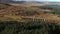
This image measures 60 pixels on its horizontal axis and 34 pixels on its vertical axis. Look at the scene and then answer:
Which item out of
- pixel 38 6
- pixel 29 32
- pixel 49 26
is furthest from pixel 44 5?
pixel 29 32

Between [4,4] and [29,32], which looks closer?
[29,32]

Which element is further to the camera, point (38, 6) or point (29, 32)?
point (38, 6)

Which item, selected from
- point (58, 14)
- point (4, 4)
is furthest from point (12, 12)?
point (58, 14)

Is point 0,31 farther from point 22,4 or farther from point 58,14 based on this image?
point 58,14

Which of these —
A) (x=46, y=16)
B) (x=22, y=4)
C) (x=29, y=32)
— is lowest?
(x=29, y=32)

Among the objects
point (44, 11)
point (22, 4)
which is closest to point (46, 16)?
point (44, 11)

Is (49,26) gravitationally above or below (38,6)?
below

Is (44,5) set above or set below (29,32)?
above

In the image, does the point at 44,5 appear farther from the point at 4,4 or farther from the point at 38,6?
the point at 4,4
